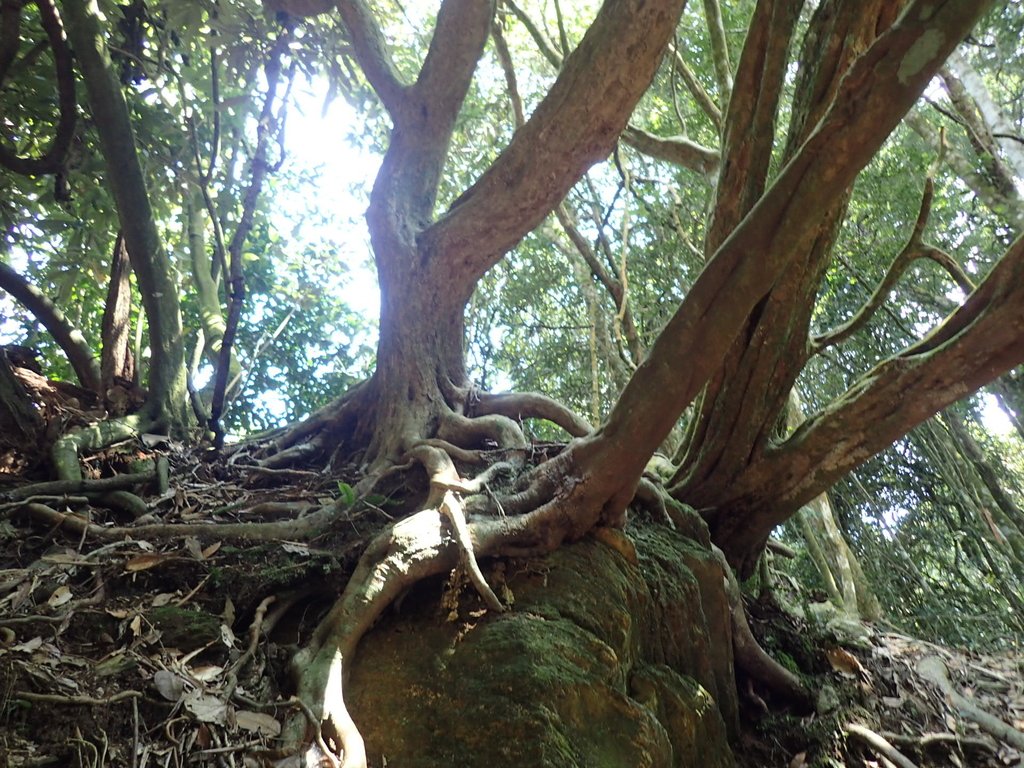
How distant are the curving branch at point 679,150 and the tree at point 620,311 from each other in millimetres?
20

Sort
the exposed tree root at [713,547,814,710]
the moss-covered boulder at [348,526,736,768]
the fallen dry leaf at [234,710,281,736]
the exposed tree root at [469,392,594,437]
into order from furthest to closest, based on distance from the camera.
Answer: the exposed tree root at [469,392,594,437] < the exposed tree root at [713,547,814,710] < the moss-covered boulder at [348,526,736,768] < the fallen dry leaf at [234,710,281,736]

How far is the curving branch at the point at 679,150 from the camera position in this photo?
215 inches

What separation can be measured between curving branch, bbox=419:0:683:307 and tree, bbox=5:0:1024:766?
15mm

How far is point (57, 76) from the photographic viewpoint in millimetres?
4367

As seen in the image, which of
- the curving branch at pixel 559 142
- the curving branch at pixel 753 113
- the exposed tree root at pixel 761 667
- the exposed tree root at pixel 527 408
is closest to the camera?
the curving branch at pixel 753 113

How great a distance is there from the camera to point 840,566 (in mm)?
5391

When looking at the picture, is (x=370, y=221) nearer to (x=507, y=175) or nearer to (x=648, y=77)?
(x=507, y=175)

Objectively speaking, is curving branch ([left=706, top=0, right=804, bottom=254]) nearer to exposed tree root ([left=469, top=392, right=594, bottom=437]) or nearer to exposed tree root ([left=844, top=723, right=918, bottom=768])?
exposed tree root ([left=469, top=392, right=594, bottom=437])

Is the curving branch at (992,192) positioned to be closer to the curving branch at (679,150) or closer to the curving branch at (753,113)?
the curving branch at (679,150)

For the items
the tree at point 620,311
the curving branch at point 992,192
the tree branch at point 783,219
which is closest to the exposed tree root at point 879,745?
the tree at point 620,311

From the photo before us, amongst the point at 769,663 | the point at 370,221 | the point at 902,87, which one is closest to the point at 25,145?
the point at 370,221

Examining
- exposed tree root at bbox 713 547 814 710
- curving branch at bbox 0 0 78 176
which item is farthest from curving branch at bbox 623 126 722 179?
curving branch at bbox 0 0 78 176

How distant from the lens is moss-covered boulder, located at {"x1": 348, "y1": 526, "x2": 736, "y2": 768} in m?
2.06

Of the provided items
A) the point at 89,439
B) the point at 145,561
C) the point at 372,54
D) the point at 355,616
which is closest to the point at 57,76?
the point at 372,54
